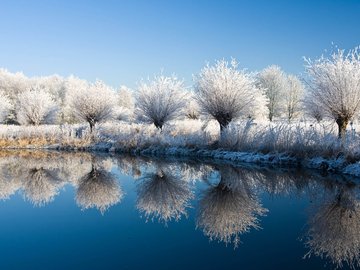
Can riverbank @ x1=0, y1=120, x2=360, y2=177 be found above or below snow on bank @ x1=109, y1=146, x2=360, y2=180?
above

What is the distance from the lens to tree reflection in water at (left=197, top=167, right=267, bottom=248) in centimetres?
619

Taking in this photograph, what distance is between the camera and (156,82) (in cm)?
2548

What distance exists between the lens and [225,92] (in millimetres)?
18531

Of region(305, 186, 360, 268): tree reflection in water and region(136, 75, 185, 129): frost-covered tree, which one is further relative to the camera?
region(136, 75, 185, 129): frost-covered tree

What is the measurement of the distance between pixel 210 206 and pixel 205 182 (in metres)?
3.12

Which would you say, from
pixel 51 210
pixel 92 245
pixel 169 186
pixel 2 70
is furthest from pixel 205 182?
pixel 2 70

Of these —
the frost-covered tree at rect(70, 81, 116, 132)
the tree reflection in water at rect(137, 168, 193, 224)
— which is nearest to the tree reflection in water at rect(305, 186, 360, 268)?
the tree reflection in water at rect(137, 168, 193, 224)

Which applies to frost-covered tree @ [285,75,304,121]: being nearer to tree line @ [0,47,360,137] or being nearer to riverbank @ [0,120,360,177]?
tree line @ [0,47,360,137]

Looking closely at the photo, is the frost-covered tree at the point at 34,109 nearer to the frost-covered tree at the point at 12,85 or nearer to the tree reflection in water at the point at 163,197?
the tree reflection in water at the point at 163,197

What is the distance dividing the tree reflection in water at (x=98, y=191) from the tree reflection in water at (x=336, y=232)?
4.58 m

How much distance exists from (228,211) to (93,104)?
21194 mm

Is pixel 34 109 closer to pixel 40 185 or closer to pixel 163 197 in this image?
pixel 40 185

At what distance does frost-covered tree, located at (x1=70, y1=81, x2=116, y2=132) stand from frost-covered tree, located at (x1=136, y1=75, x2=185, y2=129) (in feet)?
10.3

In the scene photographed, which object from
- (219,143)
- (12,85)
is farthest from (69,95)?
(219,143)
